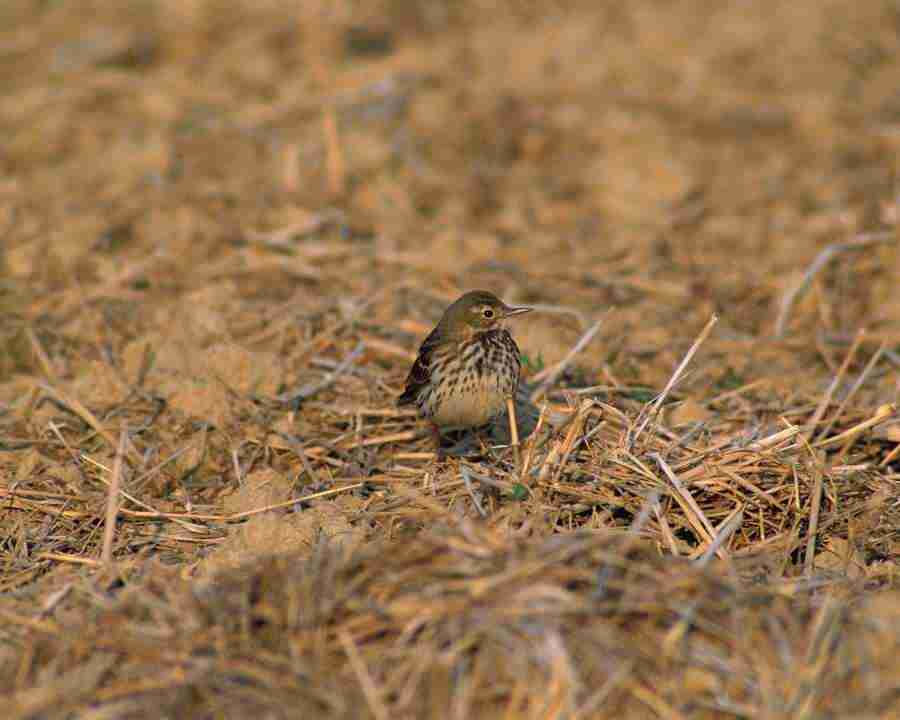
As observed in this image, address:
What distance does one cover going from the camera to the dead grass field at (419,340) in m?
4.02

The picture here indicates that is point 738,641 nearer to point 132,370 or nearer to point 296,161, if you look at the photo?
point 132,370

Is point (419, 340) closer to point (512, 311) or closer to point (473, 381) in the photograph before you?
point (512, 311)

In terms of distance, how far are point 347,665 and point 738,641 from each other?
1235 mm

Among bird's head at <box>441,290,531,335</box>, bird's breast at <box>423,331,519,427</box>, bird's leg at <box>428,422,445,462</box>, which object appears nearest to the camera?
bird's breast at <box>423,331,519,427</box>

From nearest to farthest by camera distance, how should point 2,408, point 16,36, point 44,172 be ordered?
point 2,408, point 44,172, point 16,36

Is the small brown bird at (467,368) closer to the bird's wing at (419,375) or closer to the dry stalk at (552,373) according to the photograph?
the bird's wing at (419,375)

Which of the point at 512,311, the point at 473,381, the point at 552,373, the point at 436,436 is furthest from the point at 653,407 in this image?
the point at 436,436

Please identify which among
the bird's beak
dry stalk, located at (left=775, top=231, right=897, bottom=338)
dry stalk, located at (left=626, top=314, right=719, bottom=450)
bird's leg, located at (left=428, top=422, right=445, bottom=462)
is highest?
the bird's beak

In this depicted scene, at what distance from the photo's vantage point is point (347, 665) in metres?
4.02

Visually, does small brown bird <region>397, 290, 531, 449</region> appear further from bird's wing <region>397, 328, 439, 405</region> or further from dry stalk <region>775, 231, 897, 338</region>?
dry stalk <region>775, 231, 897, 338</region>

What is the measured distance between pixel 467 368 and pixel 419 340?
144cm

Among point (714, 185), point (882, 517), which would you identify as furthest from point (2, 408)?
point (714, 185)

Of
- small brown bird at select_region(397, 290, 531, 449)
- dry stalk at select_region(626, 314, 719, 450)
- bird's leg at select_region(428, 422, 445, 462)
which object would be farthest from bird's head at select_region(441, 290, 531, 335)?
dry stalk at select_region(626, 314, 719, 450)

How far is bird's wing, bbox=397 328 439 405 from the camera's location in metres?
5.98
